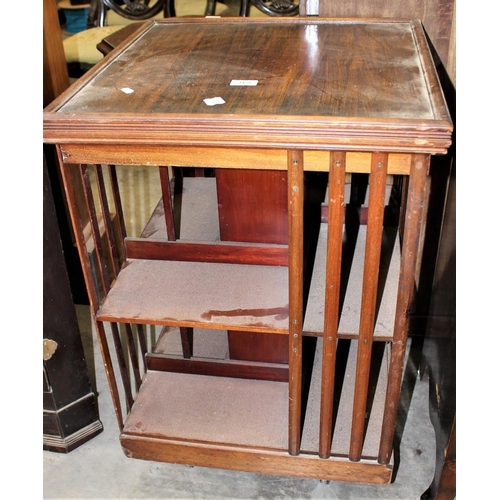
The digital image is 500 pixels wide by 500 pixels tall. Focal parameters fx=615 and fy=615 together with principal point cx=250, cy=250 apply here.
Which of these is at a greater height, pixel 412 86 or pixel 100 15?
pixel 412 86

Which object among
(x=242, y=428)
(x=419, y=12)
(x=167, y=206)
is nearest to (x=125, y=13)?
(x=419, y=12)

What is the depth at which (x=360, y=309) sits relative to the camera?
54.1 inches

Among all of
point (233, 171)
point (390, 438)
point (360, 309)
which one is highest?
point (233, 171)

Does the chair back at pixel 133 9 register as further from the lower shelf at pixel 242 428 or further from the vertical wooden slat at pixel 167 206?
the lower shelf at pixel 242 428

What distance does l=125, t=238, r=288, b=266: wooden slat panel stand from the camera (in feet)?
5.06

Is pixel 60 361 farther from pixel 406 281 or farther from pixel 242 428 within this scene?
pixel 406 281

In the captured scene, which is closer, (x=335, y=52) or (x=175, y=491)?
(x=335, y=52)

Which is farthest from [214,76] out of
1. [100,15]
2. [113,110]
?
[100,15]

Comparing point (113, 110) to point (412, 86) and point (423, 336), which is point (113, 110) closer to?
point (412, 86)

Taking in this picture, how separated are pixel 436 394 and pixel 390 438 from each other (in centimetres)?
41

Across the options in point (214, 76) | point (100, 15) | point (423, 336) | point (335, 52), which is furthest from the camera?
point (100, 15)

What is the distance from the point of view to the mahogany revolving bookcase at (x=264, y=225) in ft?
3.73

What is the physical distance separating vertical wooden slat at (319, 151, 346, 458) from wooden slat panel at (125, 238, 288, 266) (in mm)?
267

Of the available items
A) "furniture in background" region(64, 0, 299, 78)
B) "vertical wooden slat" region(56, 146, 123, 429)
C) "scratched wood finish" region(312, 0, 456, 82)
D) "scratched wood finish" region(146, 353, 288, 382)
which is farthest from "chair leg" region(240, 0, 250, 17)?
"vertical wooden slat" region(56, 146, 123, 429)
